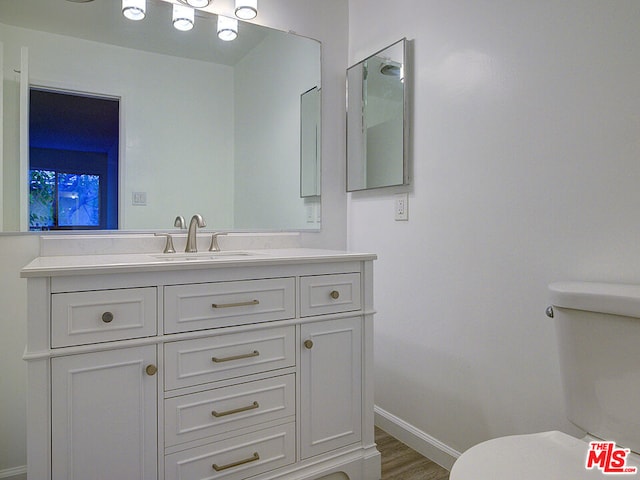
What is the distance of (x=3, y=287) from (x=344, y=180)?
1517 millimetres

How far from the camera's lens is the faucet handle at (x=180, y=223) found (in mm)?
1737

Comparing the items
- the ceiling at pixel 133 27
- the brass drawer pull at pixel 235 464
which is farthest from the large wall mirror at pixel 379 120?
the brass drawer pull at pixel 235 464

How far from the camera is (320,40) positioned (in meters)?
2.12

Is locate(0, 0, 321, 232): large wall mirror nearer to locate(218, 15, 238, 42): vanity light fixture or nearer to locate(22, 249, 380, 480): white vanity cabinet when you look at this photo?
locate(218, 15, 238, 42): vanity light fixture

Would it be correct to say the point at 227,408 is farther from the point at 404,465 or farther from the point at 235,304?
the point at 404,465

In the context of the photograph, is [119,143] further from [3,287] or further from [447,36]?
[447,36]

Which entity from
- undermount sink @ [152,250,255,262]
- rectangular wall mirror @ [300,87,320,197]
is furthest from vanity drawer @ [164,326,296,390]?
rectangular wall mirror @ [300,87,320,197]

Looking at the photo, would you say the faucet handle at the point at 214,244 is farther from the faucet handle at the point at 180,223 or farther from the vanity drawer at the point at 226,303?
the vanity drawer at the point at 226,303

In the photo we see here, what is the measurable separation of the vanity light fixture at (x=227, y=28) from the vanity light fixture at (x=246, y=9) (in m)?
0.04

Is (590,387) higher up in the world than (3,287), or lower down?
lower down

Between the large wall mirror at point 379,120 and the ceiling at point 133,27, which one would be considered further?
the large wall mirror at point 379,120

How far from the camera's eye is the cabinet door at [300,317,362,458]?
1.44 m

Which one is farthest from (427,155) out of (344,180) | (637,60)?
(637,60)

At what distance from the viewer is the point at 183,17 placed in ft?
5.72
